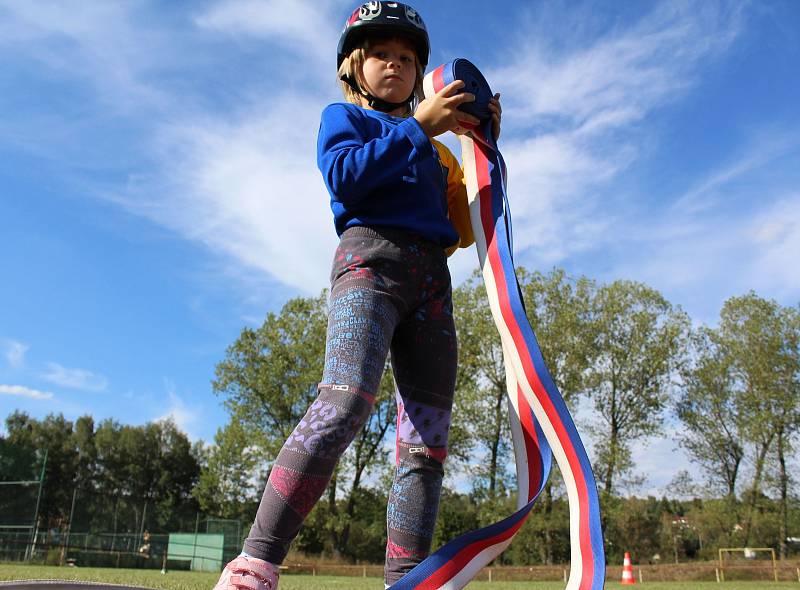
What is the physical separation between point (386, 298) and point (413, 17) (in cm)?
95

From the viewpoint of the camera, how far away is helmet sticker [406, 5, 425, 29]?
6.83 feet

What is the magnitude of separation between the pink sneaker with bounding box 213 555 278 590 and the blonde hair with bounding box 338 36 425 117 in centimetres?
→ 145

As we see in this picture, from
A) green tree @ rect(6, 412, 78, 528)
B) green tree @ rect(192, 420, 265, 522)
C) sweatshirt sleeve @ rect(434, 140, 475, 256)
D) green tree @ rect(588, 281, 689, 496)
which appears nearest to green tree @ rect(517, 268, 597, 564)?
green tree @ rect(588, 281, 689, 496)

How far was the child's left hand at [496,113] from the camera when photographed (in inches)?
83.1

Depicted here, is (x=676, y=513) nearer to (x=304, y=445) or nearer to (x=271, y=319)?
(x=271, y=319)

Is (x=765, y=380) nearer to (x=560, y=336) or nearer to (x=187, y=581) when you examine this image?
(x=560, y=336)

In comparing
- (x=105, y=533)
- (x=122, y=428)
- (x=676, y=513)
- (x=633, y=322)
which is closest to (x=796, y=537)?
(x=676, y=513)

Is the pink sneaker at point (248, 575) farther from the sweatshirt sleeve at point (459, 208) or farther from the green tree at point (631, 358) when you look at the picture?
the green tree at point (631, 358)

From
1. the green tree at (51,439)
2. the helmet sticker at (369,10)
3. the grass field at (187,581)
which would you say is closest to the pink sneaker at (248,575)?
the grass field at (187,581)

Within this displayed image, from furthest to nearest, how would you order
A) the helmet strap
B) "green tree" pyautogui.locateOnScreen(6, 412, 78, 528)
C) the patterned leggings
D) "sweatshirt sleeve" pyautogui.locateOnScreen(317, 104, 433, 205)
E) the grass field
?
→ "green tree" pyautogui.locateOnScreen(6, 412, 78, 528) < the grass field < the helmet strap < "sweatshirt sleeve" pyautogui.locateOnScreen(317, 104, 433, 205) < the patterned leggings

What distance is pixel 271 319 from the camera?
26219 mm

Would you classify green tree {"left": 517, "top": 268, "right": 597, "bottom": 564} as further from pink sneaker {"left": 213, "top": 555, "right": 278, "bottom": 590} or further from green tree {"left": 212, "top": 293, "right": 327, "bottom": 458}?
pink sneaker {"left": 213, "top": 555, "right": 278, "bottom": 590}

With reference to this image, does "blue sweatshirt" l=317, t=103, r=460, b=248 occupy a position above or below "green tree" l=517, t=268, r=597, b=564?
below

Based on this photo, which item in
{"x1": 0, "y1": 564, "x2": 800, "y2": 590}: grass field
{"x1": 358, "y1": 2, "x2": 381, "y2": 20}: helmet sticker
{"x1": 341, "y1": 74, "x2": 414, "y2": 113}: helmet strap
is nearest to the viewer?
{"x1": 358, "y1": 2, "x2": 381, "y2": 20}: helmet sticker
